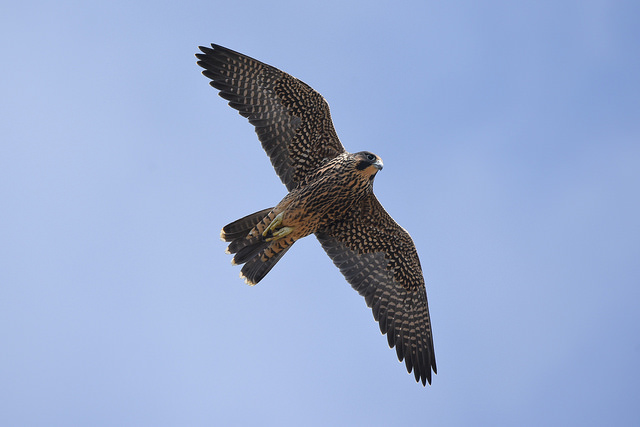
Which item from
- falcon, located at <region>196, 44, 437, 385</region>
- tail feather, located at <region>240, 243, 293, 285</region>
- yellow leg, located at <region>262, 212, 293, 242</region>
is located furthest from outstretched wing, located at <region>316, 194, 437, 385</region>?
tail feather, located at <region>240, 243, 293, 285</region>

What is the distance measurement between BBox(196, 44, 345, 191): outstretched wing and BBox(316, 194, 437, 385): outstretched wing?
4.26 ft

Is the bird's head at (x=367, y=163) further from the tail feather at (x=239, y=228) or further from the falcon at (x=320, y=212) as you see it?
the tail feather at (x=239, y=228)

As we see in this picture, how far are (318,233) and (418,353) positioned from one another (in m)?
2.56

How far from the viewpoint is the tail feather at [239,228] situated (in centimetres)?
1096

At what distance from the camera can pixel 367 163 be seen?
34.1 ft

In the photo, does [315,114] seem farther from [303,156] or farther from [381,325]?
[381,325]

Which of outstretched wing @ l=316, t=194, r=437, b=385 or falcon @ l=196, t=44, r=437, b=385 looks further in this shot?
outstretched wing @ l=316, t=194, r=437, b=385

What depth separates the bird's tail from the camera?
1096 centimetres

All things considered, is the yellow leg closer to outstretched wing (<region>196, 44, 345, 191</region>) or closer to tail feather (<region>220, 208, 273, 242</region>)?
tail feather (<region>220, 208, 273, 242</region>)

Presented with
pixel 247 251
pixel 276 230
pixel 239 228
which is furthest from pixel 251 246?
pixel 276 230

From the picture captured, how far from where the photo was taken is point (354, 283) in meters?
11.8

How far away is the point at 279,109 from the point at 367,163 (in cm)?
174

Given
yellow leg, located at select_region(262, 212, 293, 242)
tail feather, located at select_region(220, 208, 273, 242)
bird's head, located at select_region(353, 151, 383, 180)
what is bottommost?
yellow leg, located at select_region(262, 212, 293, 242)

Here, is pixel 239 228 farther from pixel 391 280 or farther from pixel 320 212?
pixel 391 280
